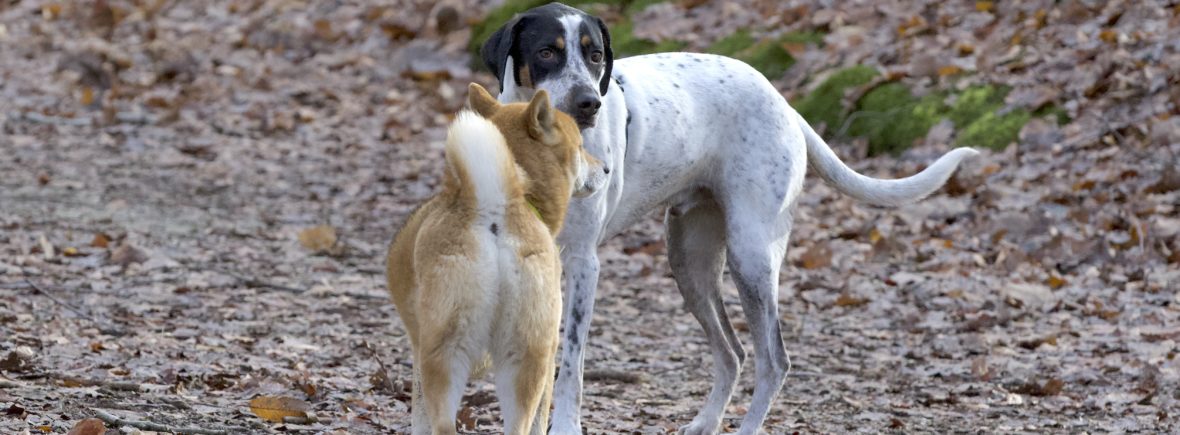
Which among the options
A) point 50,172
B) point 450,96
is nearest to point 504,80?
point 50,172

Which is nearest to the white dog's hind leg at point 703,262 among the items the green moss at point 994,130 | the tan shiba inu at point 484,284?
the tan shiba inu at point 484,284

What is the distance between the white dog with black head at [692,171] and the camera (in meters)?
5.41

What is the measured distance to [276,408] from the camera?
4984 millimetres

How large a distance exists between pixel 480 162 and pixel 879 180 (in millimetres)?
3095

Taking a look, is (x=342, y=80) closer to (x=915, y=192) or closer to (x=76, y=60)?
(x=76, y=60)

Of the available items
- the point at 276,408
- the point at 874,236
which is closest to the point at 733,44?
the point at 874,236

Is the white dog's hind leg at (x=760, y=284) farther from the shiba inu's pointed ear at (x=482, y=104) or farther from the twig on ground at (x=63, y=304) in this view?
the twig on ground at (x=63, y=304)

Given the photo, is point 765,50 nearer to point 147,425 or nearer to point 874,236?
point 874,236

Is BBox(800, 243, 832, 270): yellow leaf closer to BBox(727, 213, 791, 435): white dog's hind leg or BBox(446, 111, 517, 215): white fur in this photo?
BBox(727, 213, 791, 435): white dog's hind leg

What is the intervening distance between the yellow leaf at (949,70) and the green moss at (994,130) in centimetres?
80

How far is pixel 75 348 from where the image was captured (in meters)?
5.81

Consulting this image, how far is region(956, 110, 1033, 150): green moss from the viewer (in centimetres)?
1035

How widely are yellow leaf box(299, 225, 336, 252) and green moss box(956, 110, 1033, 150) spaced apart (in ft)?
15.8

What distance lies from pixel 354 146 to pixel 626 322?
5.68 m
